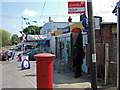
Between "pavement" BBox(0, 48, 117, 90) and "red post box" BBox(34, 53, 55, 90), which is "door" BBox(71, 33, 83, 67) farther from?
"red post box" BBox(34, 53, 55, 90)

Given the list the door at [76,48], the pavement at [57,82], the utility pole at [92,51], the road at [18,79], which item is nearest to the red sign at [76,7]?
the door at [76,48]

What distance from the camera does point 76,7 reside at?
1001 cm

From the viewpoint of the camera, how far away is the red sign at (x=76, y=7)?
9.82 meters

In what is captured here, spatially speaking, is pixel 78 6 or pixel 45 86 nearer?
pixel 45 86

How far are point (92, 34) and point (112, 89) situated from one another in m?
2.66

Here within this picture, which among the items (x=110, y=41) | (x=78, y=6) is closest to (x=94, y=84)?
(x=110, y=41)

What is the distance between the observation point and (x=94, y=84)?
624 centimetres

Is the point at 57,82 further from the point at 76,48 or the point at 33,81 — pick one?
the point at 76,48

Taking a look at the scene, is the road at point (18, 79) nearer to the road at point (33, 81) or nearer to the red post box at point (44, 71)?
the road at point (33, 81)

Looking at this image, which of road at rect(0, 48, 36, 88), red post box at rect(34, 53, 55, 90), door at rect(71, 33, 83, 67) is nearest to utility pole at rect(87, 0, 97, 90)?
door at rect(71, 33, 83, 67)

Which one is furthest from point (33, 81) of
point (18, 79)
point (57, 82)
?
point (57, 82)

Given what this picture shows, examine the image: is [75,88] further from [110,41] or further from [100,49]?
[110,41]


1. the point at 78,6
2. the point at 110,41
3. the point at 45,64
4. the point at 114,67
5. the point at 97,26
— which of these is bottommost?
the point at 114,67

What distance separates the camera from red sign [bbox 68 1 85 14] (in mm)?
9822
